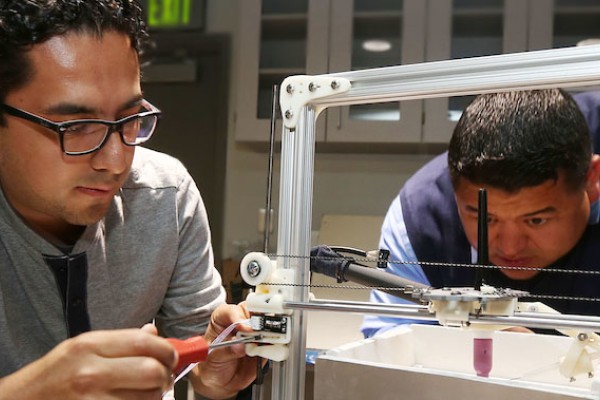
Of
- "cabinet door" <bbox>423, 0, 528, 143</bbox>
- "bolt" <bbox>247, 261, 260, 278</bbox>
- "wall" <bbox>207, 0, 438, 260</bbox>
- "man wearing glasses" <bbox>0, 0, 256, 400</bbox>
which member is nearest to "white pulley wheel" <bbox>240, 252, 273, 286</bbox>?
"bolt" <bbox>247, 261, 260, 278</bbox>

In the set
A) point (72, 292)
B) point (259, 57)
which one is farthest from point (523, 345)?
point (259, 57)

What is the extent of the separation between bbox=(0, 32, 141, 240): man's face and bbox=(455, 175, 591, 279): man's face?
67 cm

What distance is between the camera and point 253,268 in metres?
0.74

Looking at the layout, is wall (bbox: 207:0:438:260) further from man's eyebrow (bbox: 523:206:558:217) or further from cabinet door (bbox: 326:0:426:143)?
man's eyebrow (bbox: 523:206:558:217)

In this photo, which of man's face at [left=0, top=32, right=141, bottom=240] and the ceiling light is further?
the ceiling light

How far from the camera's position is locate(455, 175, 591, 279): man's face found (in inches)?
46.3

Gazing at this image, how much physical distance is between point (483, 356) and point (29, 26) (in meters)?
0.76

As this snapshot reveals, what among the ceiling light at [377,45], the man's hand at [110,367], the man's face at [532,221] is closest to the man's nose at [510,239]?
the man's face at [532,221]

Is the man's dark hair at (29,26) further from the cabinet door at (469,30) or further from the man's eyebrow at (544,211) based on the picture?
the cabinet door at (469,30)

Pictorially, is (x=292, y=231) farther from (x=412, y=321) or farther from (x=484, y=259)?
(x=412, y=321)

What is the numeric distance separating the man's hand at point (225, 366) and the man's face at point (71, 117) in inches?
9.5

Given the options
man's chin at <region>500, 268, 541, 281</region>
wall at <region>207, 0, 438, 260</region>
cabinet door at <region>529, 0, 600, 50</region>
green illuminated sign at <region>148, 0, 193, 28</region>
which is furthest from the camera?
green illuminated sign at <region>148, 0, 193, 28</region>

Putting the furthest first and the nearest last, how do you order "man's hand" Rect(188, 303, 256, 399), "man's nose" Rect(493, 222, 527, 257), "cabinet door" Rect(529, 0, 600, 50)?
"cabinet door" Rect(529, 0, 600, 50)
"man's nose" Rect(493, 222, 527, 257)
"man's hand" Rect(188, 303, 256, 399)

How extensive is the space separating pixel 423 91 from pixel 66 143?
0.49 metres
